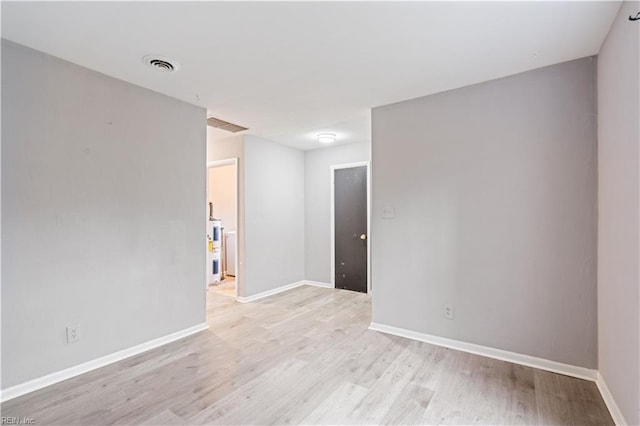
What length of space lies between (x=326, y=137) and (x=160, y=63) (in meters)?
2.51

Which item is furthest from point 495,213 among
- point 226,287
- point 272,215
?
point 226,287

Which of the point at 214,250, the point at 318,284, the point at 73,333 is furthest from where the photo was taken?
the point at 214,250

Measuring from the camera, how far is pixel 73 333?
238cm

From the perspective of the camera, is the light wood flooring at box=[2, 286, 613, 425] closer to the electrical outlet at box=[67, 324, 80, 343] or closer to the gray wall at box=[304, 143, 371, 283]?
the electrical outlet at box=[67, 324, 80, 343]

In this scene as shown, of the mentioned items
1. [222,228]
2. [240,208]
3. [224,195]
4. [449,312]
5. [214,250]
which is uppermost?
[224,195]

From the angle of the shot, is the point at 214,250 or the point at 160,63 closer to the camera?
the point at 160,63

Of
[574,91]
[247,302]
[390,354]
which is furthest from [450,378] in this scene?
[247,302]

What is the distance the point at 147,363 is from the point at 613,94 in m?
Answer: 3.94

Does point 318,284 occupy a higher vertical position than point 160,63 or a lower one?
lower

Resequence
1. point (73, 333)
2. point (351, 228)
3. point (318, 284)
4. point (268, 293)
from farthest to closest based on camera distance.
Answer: point (318, 284) → point (351, 228) → point (268, 293) → point (73, 333)

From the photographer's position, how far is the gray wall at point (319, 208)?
17.3 feet

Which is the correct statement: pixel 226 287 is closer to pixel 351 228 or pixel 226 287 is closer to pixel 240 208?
pixel 240 208

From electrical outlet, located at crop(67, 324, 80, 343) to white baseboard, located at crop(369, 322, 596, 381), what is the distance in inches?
105
